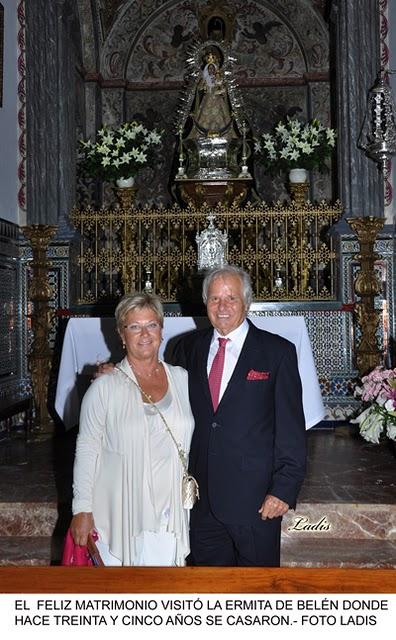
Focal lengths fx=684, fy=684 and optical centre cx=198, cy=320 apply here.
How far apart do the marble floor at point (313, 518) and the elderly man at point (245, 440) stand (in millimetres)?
1151

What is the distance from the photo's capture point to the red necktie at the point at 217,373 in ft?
9.31

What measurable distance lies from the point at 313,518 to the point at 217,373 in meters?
1.79

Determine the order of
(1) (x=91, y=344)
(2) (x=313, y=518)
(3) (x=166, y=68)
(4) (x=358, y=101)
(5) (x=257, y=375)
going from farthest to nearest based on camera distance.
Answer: (3) (x=166, y=68)
(4) (x=358, y=101)
(1) (x=91, y=344)
(2) (x=313, y=518)
(5) (x=257, y=375)

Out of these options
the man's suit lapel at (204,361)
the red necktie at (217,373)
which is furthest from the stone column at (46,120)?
the red necktie at (217,373)

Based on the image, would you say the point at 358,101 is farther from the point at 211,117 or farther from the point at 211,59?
the point at 211,59

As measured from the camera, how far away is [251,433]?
2779 millimetres

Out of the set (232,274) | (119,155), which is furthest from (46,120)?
(232,274)

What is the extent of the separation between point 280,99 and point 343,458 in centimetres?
693

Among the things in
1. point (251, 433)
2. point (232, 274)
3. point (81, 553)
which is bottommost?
point (81, 553)

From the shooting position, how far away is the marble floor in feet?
12.9

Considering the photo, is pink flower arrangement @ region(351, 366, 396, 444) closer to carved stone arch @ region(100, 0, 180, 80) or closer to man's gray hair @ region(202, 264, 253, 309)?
man's gray hair @ region(202, 264, 253, 309)

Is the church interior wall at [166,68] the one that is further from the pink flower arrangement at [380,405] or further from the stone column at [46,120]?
the pink flower arrangement at [380,405]

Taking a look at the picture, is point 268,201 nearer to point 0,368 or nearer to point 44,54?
point 44,54
